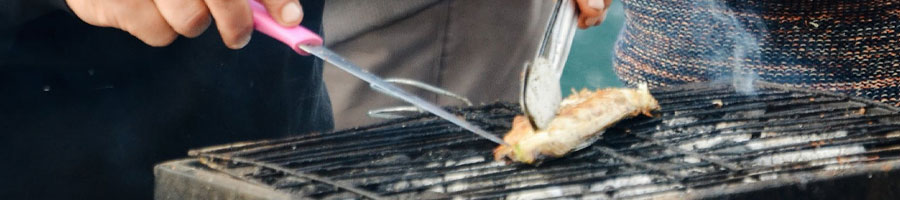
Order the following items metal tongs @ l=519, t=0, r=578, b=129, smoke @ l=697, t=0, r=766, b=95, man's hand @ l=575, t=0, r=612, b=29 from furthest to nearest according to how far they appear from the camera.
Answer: smoke @ l=697, t=0, r=766, b=95, man's hand @ l=575, t=0, r=612, b=29, metal tongs @ l=519, t=0, r=578, b=129

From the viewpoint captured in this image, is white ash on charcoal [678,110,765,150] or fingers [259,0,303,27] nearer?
fingers [259,0,303,27]

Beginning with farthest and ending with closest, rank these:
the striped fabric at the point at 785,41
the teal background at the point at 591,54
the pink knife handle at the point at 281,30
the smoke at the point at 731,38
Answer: the teal background at the point at 591,54 → the smoke at the point at 731,38 → the striped fabric at the point at 785,41 → the pink knife handle at the point at 281,30

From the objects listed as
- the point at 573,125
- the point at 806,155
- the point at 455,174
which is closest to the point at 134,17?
the point at 455,174

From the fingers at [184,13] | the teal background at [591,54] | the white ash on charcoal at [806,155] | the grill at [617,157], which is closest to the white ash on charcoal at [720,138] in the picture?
the grill at [617,157]

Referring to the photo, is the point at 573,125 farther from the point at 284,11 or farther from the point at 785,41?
the point at 785,41

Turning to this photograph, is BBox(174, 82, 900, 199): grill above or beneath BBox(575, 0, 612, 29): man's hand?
beneath

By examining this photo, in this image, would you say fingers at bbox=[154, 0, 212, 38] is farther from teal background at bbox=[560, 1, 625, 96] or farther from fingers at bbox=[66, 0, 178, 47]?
teal background at bbox=[560, 1, 625, 96]

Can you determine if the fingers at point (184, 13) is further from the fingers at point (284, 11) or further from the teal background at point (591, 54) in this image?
the teal background at point (591, 54)

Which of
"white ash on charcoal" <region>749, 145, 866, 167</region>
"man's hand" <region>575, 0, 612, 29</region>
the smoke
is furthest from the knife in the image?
the smoke
